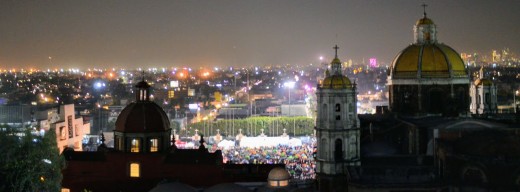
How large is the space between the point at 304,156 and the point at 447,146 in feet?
73.8

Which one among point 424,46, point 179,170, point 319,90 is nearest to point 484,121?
point 424,46

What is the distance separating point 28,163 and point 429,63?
760 inches

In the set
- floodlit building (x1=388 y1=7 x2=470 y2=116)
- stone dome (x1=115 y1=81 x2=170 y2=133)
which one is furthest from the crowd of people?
stone dome (x1=115 y1=81 x2=170 y2=133)

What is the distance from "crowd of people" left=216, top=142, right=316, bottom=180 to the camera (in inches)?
1651

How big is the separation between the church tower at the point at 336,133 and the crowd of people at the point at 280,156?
10.9 meters

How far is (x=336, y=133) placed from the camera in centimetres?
2823

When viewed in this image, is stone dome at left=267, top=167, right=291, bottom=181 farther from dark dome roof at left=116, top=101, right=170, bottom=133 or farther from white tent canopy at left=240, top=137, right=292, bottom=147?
white tent canopy at left=240, top=137, right=292, bottom=147

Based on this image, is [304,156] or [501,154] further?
[304,156]

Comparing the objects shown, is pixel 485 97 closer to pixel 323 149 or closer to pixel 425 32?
pixel 425 32

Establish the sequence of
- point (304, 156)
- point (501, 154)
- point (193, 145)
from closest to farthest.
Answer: point (501, 154), point (304, 156), point (193, 145)

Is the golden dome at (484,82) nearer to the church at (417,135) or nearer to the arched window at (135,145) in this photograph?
the church at (417,135)

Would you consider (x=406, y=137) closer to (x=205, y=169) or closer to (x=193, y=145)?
(x=205, y=169)

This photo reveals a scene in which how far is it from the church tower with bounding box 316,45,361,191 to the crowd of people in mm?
10896

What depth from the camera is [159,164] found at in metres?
30.2
